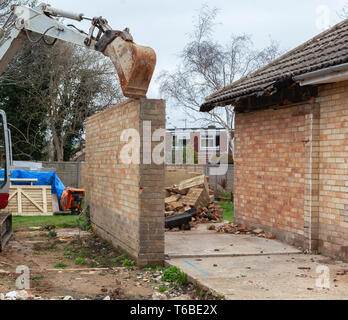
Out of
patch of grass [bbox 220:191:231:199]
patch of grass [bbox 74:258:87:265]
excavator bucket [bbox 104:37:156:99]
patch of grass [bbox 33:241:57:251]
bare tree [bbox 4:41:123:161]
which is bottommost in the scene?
patch of grass [bbox 33:241:57:251]

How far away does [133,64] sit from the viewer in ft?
23.7

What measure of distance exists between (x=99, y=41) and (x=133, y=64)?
1186mm

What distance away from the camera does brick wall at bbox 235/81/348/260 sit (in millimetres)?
8047

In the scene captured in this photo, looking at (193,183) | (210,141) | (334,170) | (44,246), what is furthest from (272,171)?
(210,141)

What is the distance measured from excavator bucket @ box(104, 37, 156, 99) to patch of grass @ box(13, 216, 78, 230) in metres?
7.18

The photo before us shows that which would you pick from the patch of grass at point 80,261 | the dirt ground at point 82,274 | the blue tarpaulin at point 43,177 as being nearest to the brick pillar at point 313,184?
the dirt ground at point 82,274

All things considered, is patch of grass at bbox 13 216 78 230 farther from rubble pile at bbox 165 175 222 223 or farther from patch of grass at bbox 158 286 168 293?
patch of grass at bbox 158 286 168 293

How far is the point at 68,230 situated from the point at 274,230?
19.7ft

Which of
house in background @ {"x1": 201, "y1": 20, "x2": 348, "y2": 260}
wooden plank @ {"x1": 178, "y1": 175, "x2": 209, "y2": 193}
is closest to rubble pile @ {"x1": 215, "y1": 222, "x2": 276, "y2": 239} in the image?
house in background @ {"x1": 201, "y1": 20, "x2": 348, "y2": 260}

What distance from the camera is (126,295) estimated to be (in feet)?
20.4

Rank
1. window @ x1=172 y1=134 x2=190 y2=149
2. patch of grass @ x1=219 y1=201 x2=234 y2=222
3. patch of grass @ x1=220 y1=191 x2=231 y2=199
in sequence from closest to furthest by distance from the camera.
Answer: patch of grass @ x1=219 y1=201 x2=234 y2=222 < patch of grass @ x1=220 y1=191 x2=231 y2=199 < window @ x1=172 y1=134 x2=190 y2=149

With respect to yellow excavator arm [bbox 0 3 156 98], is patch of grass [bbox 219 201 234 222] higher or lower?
lower

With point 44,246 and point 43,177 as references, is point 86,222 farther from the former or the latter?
point 43,177
